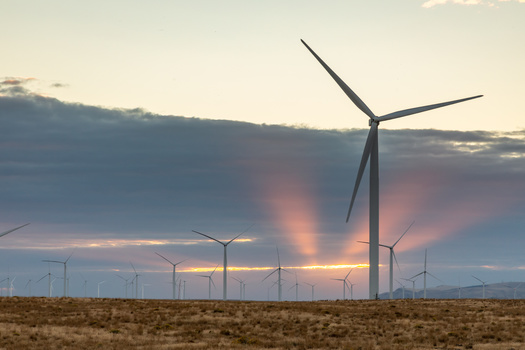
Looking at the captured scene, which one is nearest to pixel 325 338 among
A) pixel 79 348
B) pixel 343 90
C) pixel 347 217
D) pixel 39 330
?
pixel 79 348

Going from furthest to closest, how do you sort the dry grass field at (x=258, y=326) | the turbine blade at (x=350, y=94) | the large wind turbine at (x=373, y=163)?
the turbine blade at (x=350, y=94)
the large wind turbine at (x=373, y=163)
the dry grass field at (x=258, y=326)

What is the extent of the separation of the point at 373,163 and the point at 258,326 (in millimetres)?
45250

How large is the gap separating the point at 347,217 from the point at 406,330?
40977 millimetres

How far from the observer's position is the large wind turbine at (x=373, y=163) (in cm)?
11044

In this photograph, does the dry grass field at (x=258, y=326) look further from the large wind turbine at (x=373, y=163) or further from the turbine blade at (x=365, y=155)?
the turbine blade at (x=365, y=155)

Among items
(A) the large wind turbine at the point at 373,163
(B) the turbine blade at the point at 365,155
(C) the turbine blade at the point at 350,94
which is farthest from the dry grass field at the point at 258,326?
(C) the turbine blade at the point at 350,94

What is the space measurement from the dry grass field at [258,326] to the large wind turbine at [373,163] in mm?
10601

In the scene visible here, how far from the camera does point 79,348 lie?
61.6m

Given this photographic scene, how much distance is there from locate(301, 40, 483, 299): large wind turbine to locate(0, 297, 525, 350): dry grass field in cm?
1060

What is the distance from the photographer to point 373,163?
374 feet

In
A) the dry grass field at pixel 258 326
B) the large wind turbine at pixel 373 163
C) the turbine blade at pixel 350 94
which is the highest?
the turbine blade at pixel 350 94

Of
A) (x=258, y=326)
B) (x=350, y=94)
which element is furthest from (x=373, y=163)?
(x=258, y=326)

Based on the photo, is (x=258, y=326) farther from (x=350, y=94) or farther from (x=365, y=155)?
(x=350, y=94)

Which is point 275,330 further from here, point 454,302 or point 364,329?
point 454,302
